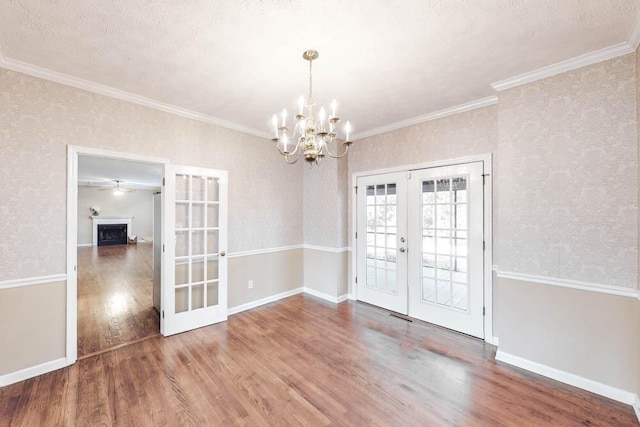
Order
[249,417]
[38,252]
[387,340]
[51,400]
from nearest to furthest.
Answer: [249,417], [51,400], [38,252], [387,340]

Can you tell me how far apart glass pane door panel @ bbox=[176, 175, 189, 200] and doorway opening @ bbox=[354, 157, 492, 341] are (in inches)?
101

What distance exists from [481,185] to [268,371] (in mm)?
3090

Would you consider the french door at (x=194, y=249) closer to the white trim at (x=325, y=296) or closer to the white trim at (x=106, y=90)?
the white trim at (x=106, y=90)

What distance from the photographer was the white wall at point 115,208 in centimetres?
1091

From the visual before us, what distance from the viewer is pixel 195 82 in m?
2.67

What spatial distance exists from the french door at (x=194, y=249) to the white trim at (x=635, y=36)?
160 inches

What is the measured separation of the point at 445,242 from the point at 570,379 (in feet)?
5.41

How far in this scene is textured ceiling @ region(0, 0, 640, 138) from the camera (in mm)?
1704

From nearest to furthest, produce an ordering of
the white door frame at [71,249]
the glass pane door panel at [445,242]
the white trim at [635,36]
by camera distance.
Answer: the white trim at [635,36] < the white door frame at [71,249] < the glass pane door panel at [445,242]

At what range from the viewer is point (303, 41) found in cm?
202

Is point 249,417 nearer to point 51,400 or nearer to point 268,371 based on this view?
point 268,371

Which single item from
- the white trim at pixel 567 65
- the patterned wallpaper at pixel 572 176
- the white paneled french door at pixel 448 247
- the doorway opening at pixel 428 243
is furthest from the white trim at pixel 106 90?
the patterned wallpaper at pixel 572 176

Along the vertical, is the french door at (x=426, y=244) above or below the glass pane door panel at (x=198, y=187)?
below

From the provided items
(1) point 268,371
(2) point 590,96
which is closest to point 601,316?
(2) point 590,96
